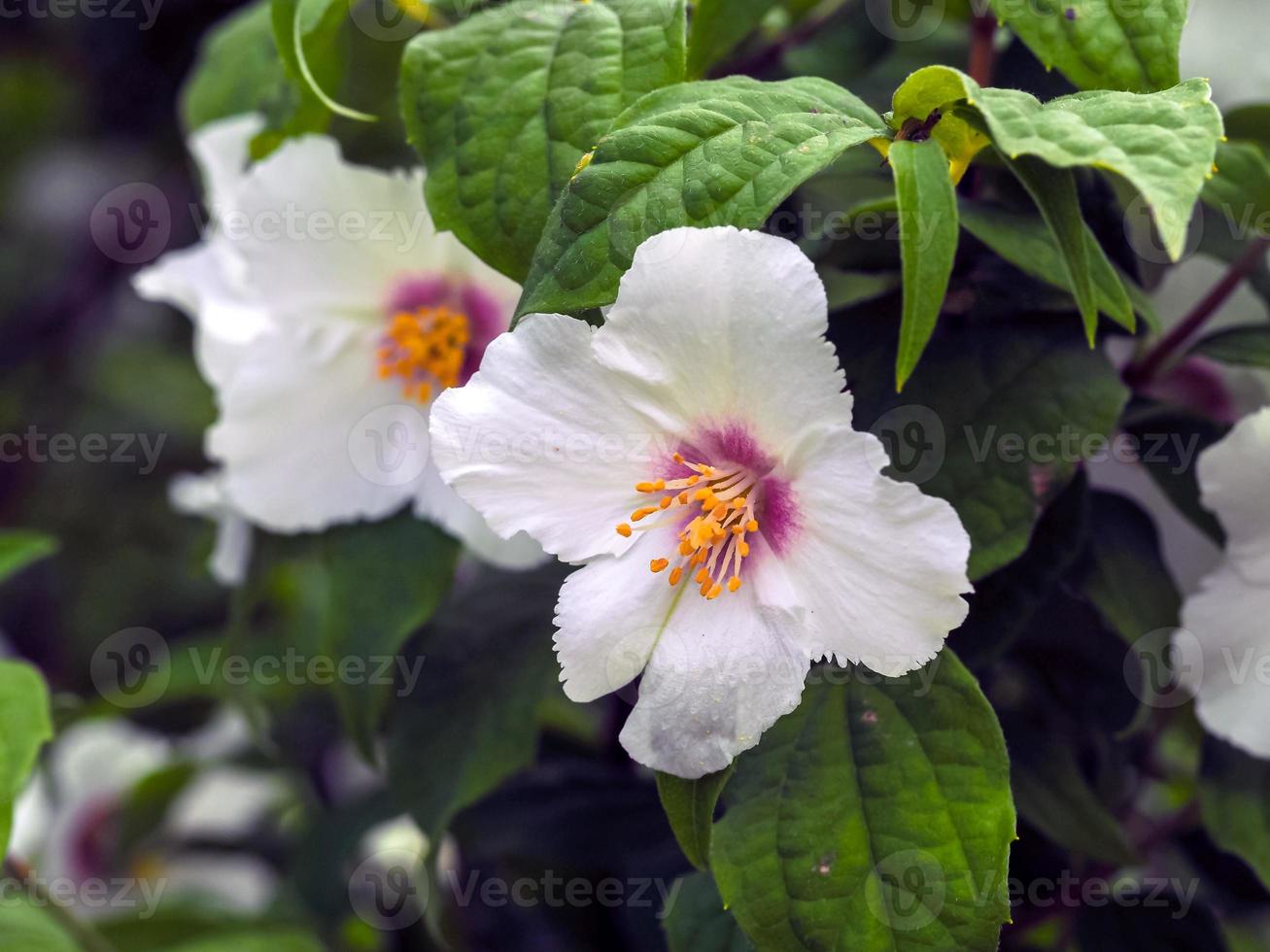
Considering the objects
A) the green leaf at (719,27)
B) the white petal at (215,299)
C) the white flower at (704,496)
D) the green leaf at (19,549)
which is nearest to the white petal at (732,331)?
the white flower at (704,496)

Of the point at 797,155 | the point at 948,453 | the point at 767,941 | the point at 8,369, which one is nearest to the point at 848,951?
the point at 767,941

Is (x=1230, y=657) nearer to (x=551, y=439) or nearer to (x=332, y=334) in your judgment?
(x=551, y=439)

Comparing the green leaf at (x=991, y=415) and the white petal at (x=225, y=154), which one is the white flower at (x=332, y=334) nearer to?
the white petal at (x=225, y=154)

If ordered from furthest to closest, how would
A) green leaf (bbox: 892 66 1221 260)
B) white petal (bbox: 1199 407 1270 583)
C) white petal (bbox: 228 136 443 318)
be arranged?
white petal (bbox: 228 136 443 318) < white petal (bbox: 1199 407 1270 583) < green leaf (bbox: 892 66 1221 260)

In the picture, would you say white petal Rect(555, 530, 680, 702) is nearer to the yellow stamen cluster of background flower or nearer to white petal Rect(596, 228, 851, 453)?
white petal Rect(596, 228, 851, 453)

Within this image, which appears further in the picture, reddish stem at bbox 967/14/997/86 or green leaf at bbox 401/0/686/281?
reddish stem at bbox 967/14/997/86

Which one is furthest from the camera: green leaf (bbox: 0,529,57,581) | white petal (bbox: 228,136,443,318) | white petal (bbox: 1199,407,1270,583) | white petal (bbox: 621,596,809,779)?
green leaf (bbox: 0,529,57,581)

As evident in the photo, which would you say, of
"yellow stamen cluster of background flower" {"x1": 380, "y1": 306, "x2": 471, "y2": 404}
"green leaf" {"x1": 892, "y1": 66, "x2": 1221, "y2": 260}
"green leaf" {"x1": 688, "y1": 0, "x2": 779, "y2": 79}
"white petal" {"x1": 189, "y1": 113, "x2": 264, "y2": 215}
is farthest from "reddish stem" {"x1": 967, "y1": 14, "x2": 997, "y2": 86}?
"white petal" {"x1": 189, "y1": 113, "x2": 264, "y2": 215}
